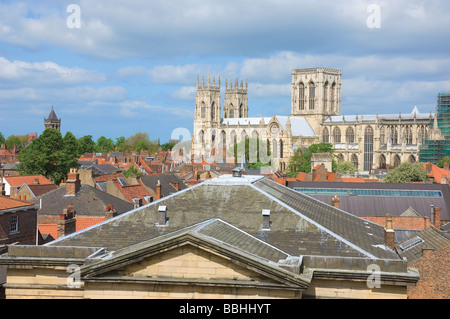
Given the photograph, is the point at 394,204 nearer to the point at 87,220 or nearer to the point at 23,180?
the point at 87,220

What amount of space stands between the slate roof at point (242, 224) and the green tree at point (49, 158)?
6005 centimetres

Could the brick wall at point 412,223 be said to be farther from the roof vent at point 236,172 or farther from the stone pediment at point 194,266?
the stone pediment at point 194,266

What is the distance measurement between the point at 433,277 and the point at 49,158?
207 ft

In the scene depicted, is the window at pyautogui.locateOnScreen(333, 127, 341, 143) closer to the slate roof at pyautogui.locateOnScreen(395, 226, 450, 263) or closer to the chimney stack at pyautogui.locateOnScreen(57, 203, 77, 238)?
the slate roof at pyautogui.locateOnScreen(395, 226, 450, 263)

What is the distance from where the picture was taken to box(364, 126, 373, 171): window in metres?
138

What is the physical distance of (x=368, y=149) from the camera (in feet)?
457

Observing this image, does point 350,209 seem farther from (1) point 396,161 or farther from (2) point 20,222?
(1) point 396,161

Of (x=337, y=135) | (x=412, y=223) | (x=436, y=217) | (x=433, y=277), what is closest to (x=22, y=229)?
(x=433, y=277)

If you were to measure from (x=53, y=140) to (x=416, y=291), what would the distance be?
65024 mm

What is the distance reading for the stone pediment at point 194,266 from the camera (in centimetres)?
1310

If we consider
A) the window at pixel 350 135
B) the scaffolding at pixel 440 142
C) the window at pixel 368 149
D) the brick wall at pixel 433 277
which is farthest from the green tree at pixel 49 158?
the window at pixel 350 135

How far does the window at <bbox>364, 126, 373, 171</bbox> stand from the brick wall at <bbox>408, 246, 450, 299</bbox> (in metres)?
117

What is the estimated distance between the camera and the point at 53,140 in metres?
79.6
